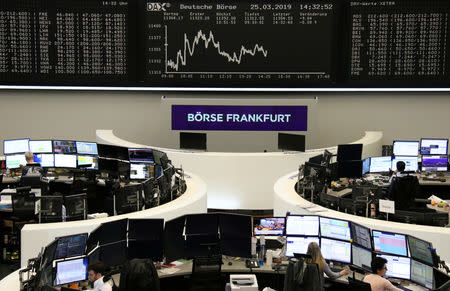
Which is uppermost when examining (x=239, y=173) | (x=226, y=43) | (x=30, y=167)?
(x=226, y=43)

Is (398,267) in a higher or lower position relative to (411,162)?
lower

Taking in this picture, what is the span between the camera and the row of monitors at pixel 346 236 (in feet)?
20.1

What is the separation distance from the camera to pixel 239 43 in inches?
480

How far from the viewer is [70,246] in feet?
19.5

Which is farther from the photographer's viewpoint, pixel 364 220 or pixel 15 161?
pixel 15 161

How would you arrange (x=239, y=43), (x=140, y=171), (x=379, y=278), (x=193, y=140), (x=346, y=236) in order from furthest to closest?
(x=239, y=43), (x=193, y=140), (x=140, y=171), (x=346, y=236), (x=379, y=278)

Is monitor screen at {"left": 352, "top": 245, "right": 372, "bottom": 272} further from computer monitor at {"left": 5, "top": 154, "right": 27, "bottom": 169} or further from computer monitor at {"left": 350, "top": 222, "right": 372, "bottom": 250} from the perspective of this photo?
computer monitor at {"left": 5, "top": 154, "right": 27, "bottom": 169}

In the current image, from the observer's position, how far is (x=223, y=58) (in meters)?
12.2

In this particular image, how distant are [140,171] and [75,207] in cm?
274

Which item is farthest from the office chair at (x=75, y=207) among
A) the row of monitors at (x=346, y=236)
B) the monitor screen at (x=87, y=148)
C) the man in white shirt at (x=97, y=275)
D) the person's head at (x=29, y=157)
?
the monitor screen at (x=87, y=148)

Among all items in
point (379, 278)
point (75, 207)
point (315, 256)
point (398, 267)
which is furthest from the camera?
point (75, 207)

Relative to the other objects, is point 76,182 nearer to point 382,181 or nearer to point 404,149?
point 382,181

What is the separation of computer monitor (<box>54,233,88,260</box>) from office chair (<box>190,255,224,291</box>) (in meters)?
1.14

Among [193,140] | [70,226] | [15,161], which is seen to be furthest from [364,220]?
[15,161]
